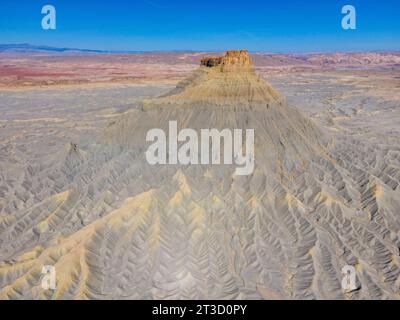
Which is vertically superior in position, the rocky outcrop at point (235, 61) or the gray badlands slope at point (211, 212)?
the rocky outcrop at point (235, 61)

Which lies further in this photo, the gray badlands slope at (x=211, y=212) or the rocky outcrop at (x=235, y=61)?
the rocky outcrop at (x=235, y=61)

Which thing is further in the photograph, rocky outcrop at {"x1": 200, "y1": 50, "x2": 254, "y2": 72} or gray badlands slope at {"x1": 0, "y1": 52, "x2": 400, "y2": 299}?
rocky outcrop at {"x1": 200, "y1": 50, "x2": 254, "y2": 72}

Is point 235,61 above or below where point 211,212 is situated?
above

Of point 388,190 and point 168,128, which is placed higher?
point 168,128

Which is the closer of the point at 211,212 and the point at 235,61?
the point at 211,212

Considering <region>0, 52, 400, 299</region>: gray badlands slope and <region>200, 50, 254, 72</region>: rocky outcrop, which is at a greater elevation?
<region>200, 50, 254, 72</region>: rocky outcrop
